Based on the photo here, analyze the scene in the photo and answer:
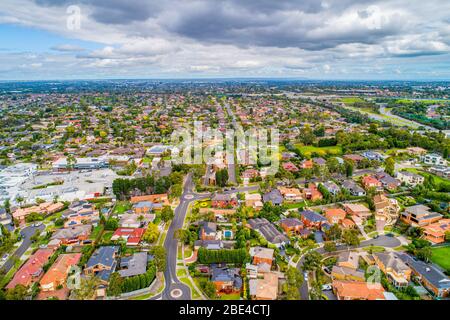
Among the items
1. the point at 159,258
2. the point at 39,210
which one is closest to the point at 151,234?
the point at 159,258

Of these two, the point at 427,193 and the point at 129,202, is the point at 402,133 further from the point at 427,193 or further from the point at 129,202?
the point at 129,202

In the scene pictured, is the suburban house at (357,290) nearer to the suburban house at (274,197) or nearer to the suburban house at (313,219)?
the suburban house at (313,219)

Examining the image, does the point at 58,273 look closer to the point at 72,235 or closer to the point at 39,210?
the point at 72,235

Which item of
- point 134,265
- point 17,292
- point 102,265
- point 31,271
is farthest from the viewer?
point 102,265

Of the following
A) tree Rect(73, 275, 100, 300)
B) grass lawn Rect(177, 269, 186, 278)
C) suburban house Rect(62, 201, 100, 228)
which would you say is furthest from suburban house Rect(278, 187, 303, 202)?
tree Rect(73, 275, 100, 300)

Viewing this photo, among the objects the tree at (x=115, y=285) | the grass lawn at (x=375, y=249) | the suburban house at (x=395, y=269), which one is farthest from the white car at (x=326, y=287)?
the tree at (x=115, y=285)

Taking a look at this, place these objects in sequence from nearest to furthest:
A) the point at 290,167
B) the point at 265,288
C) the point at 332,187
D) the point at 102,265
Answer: the point at 265,288 → the point at 102,265 → the point at 332,187 → the point at 290,167
